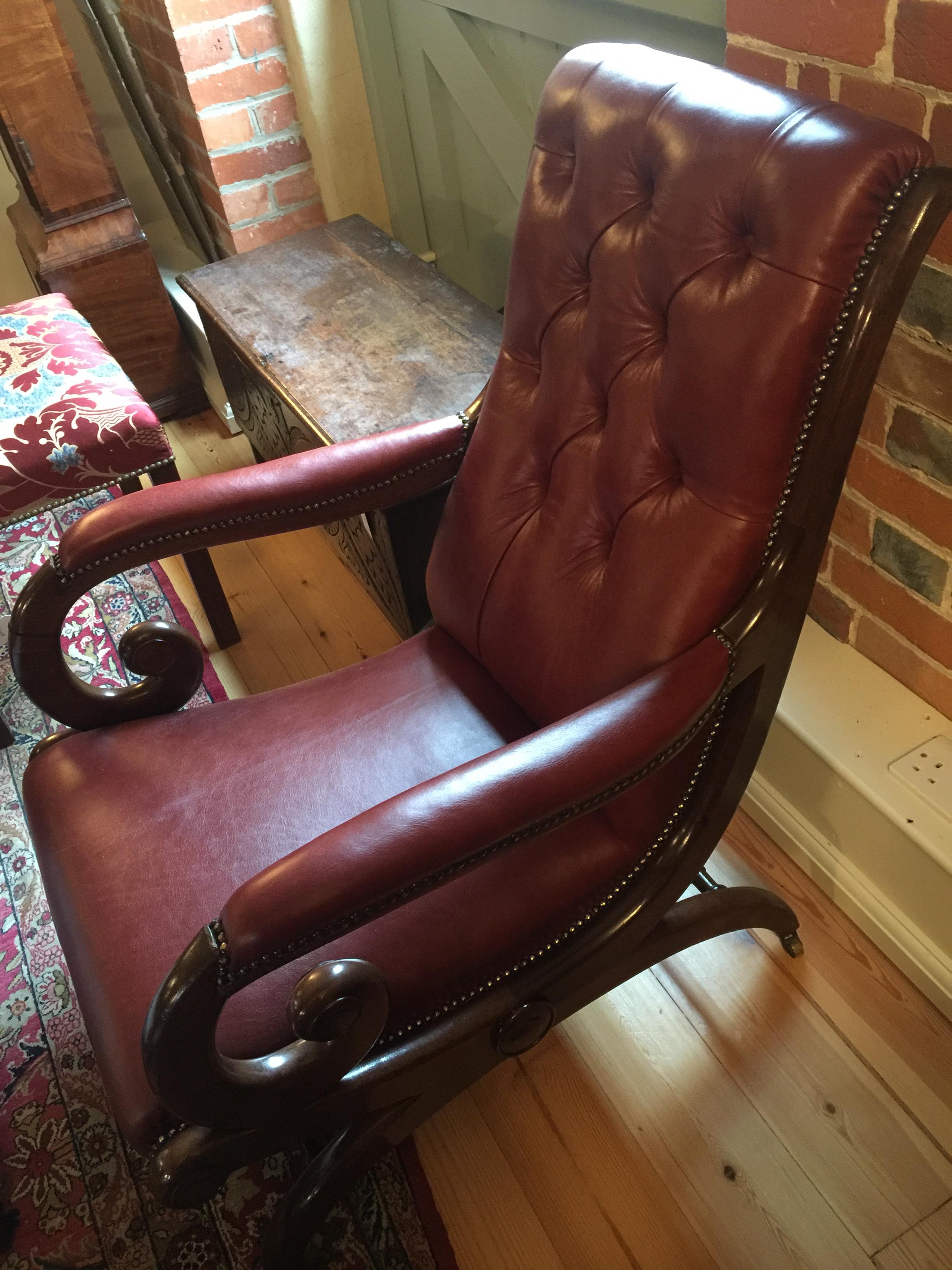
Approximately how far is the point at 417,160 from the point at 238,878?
178 cm

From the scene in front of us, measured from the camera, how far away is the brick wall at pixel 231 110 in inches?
77.9

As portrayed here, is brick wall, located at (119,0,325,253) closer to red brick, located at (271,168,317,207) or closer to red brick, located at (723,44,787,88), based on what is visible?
red brick, located at (271,168,317,207)

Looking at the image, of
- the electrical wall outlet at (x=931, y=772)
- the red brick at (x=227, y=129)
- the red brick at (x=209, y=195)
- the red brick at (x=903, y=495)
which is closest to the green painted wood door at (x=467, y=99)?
the red brick at (x=227, y=129)

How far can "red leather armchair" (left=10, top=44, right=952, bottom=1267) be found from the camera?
0.70m

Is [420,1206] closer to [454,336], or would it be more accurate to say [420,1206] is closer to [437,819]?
[437,819]

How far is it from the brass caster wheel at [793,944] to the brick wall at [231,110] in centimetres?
185

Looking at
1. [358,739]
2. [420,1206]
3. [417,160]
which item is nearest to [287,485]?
[358,739]

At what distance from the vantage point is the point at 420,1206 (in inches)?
43.3

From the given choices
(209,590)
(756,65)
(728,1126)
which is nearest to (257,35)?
(209,590)

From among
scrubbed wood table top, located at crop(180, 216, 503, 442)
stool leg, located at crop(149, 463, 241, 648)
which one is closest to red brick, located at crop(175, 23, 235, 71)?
scrubbed wood table top, located at crop(180, 216, 503, 442)

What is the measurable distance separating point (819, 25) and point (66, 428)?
119 cm

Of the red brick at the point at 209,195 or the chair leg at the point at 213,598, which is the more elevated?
the red brick at the point at 209,195

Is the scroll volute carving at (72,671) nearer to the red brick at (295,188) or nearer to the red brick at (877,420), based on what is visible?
the red brick at (877,420)

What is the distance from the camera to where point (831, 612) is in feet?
4.21
